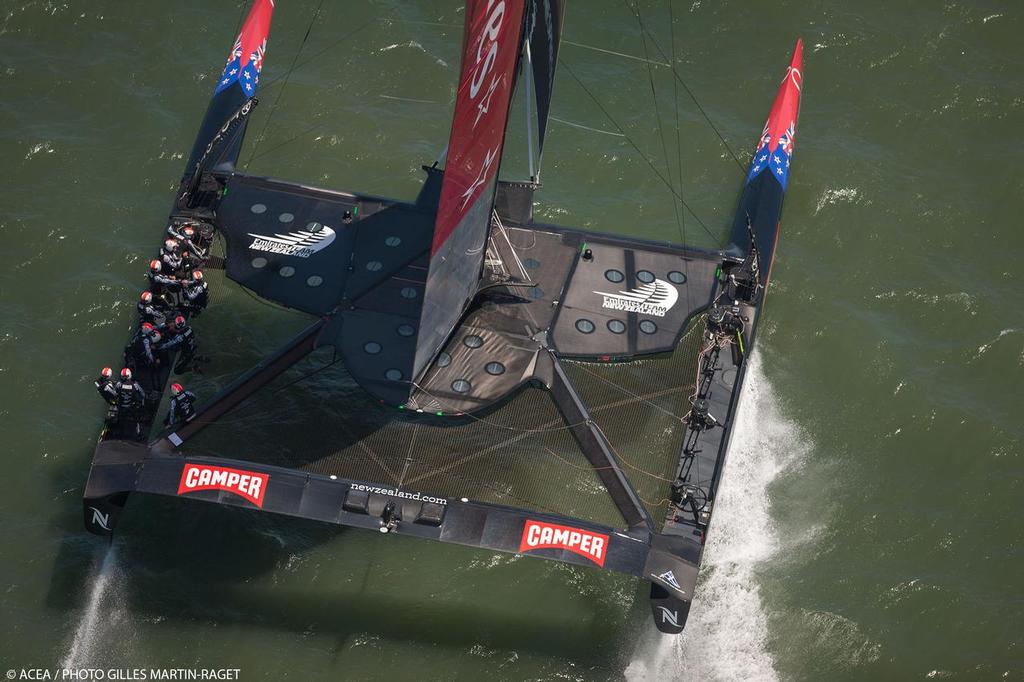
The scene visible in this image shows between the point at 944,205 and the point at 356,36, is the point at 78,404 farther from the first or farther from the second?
the point at 944,205

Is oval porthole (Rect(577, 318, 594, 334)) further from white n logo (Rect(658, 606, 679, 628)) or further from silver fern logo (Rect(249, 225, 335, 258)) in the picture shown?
white n logo (Rect(658, 606, 679, 628))

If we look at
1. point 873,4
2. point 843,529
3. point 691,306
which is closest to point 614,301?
point 691,306

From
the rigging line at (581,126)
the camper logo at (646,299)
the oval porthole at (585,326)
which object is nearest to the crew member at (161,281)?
the oval porthole at (585,326)

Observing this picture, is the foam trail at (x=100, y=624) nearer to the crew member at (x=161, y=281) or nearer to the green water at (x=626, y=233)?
the green water at (x=626, y=233)

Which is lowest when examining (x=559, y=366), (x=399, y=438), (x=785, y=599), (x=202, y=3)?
(x=785, y=599)

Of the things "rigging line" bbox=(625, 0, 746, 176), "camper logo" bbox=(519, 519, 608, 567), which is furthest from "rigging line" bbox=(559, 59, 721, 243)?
"camper logo" bbox=(519, 519, 608, 567)

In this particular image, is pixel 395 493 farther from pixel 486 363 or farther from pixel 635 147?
pixel 635 147
